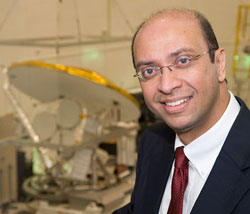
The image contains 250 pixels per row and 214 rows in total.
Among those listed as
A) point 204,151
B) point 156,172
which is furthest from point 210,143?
point 156,172

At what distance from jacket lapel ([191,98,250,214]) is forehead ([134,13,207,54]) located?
0.77 ft

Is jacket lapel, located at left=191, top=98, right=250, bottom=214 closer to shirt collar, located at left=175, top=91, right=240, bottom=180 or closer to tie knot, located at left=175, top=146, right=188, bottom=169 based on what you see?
shirt collar, located at left=175, top=91, right=240, bottom=180

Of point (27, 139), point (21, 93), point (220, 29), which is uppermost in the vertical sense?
point (220, 29)

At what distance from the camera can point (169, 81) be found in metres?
1.00

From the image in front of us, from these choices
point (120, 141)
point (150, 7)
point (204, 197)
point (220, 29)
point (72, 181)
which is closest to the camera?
point (204, 197)

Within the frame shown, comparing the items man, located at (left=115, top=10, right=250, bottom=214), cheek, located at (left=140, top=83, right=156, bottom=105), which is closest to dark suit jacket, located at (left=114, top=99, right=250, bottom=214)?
man, located at (left=115, top=10, right=250, bottom=214)

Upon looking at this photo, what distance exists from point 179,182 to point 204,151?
0.11 m

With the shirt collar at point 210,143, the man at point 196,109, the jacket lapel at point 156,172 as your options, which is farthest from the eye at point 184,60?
the jacket lapel at point 156,172

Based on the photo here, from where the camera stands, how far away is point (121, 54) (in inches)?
118

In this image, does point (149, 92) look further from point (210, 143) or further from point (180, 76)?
point (210, 143)

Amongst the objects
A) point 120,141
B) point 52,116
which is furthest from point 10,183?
point 120,141

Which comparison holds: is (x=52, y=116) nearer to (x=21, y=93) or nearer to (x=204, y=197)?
(x=21, y=93)

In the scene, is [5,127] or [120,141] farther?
[120,141]

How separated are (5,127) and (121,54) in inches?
38.0
